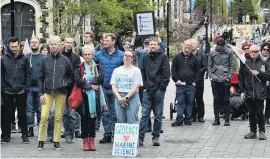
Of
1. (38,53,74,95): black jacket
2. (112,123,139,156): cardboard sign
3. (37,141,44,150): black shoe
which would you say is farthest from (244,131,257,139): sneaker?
(37,141,44,150): black shoe

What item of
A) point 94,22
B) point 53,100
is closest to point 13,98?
point 53,100

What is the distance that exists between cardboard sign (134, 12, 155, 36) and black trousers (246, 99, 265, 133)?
416cm

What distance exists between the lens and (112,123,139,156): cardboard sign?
12.6m

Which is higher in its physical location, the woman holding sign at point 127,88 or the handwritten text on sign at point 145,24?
the handwritten text on sign at point 145,24

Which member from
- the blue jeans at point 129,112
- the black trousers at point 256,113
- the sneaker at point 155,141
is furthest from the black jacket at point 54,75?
the black trousers at point 256,113

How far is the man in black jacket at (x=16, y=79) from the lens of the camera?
14062 millimetres

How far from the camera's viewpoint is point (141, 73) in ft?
45.5

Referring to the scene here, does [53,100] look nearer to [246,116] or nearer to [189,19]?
[246,116]

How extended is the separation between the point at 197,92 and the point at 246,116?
1367 millimetres

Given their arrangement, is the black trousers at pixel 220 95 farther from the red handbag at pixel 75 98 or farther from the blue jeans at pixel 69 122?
the red handbag at pixel 75 98

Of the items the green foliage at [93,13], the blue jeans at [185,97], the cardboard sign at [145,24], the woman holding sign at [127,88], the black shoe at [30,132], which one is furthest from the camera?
the green foliage at [93,13]

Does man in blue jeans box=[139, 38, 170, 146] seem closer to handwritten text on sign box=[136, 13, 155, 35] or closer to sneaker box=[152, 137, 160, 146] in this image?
sneaker box=[152, 137, 160, 146]

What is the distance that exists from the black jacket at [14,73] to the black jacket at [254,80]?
4211 mm

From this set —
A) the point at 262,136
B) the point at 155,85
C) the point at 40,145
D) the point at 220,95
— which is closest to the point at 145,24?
the point at 220,95
